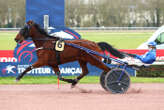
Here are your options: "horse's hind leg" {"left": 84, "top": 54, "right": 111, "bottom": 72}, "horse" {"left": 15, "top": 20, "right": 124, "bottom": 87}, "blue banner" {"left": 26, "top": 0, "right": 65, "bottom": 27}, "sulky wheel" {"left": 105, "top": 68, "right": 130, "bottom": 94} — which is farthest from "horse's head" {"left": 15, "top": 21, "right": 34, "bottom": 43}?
"blue banner" {"left": 26, "top": 0, "right": 65, "bottom": 27}

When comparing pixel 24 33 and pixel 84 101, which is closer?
pixel 84 101

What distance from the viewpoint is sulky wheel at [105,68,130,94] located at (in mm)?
8555

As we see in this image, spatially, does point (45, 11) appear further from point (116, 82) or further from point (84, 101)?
point (84, 101)

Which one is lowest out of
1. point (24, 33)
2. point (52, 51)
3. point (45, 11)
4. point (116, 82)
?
point (116, 82)

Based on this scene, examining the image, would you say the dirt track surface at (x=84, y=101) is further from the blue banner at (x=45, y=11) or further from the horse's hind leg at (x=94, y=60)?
the blue banner at (x=45, y=11)

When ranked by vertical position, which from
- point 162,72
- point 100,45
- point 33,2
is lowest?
point 162,72

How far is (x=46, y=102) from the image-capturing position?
7.19m

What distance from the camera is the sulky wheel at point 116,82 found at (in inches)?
337

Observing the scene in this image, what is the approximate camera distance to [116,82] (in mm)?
8562

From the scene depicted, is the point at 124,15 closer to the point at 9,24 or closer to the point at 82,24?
the point at 82,24

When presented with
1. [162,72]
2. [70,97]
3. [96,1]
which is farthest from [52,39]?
[96,1]

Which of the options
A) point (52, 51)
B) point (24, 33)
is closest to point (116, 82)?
point (52, 51)

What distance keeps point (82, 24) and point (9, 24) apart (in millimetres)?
6789

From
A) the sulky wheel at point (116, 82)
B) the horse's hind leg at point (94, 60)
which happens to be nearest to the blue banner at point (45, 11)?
the horse's hind leg at point (94, 60)
